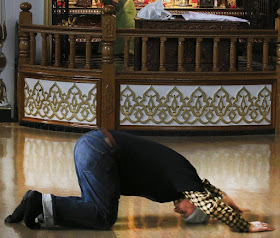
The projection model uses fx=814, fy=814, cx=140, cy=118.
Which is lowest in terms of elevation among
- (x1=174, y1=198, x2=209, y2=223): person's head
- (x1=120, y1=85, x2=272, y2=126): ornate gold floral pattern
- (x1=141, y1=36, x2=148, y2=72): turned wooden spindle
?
(x1=174, y1=198, x2=209, y2=223): person's head

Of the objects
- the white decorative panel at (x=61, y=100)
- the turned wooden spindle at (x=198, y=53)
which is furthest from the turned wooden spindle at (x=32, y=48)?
the turned wooden spindle at (x=198, y=53)

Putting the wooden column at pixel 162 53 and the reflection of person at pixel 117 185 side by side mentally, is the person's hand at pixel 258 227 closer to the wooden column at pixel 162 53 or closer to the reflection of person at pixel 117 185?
the reflection of person at pixel 117 185

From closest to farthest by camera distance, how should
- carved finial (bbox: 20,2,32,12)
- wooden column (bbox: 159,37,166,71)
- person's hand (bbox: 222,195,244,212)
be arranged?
person's hand (bbox: 222,195,244,212) < wooden column (bbox: 159,37,166,71) < carved finial (bbox: 20,2,32,12)

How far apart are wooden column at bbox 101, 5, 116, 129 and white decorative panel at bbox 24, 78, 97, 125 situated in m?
0.12

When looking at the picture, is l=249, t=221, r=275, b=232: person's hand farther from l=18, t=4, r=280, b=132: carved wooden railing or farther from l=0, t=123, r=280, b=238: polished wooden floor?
l=18, t=4, r=280, b=132: carved wooden railing

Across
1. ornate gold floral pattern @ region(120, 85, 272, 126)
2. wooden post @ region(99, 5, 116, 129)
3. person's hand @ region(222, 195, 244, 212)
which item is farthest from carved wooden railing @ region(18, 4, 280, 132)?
person's hand @ region(222, 195, 244, 212)

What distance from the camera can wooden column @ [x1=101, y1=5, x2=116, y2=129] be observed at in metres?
8.31

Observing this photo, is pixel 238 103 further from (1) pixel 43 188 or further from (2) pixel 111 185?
(2) pixel 111 185

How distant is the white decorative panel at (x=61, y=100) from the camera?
27.7 ft

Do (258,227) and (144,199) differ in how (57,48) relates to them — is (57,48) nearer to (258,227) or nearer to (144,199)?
(144,199)

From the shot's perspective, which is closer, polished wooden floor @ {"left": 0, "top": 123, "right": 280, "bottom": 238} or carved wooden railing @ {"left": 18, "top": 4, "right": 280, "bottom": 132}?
polished wooden floor @ {"left": 0, "top": 123, "right": 280, "bottom": 238}

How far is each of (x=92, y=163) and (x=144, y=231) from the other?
1.84 feet

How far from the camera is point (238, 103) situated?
8508 millimetres

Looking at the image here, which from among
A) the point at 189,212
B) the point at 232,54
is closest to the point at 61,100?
the point at 232,54
